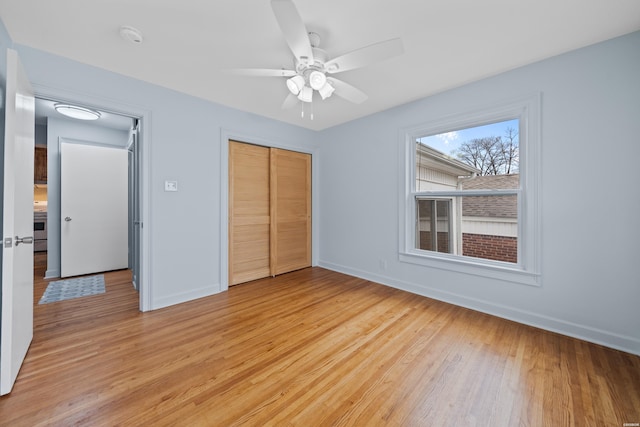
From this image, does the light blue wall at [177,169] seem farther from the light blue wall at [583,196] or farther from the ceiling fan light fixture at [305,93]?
the light blue wall at [583,196]

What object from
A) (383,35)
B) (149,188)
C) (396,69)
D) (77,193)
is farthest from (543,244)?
(77,193)

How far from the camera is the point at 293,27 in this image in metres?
1.44

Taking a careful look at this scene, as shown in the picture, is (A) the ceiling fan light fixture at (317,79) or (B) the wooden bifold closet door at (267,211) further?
(B) the wooden bifold closet door at (267,211)

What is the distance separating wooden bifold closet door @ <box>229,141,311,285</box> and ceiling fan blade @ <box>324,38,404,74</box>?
6.85ft

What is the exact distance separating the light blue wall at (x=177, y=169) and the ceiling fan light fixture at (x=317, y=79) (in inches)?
69.6

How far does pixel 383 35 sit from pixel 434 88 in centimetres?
119

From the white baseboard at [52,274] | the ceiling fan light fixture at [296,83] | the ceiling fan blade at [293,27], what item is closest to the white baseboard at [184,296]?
the white baseboard at [52,274]

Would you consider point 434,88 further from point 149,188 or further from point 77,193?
point 77,193

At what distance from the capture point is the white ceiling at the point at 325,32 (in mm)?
1645

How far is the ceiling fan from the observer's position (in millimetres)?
1388

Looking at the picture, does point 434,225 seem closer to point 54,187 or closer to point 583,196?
point 583,196

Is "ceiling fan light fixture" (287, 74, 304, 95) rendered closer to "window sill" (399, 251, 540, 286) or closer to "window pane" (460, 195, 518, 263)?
"window pane" (460, 195, 518, 263)

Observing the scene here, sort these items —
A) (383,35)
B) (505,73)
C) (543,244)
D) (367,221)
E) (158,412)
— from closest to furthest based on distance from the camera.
→ (158,412)
(383,35)
(543,244)
(505,73)
(367,221)

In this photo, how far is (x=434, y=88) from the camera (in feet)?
9.19
